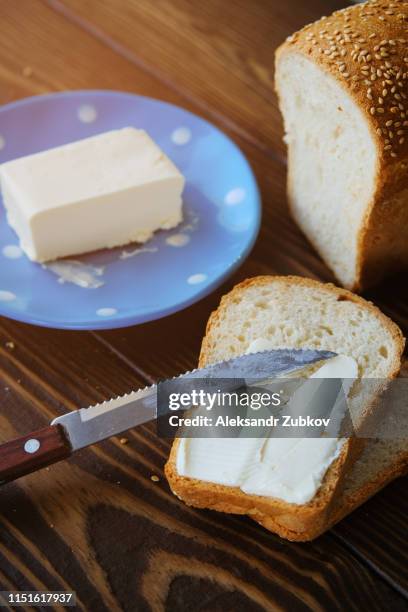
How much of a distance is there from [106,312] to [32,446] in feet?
1.45

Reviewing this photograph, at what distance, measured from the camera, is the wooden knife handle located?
1490 mm

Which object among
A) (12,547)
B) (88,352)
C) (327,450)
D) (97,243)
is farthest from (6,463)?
(97,243)

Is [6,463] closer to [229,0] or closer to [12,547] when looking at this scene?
[12,547]

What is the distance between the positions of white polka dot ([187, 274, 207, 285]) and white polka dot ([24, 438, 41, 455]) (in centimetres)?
63

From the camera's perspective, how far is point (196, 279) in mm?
1979

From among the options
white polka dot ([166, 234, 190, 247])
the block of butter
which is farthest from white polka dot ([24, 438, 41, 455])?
white polka dot ([166, 234, 190, 247])

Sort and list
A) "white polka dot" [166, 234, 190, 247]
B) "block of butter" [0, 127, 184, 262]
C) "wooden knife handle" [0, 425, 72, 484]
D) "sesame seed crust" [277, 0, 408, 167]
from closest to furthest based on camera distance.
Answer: "wooden knife handle" [0, 425, 72, 484], "sesame seed crust" [277, 0, 408, 167], "block of butter" [0, 127, 184, 262], "white polka dot" [166, 234, 190, 247]

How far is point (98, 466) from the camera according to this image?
5.45 feet

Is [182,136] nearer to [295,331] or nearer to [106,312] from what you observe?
[106,312]

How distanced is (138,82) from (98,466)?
1.46 metres

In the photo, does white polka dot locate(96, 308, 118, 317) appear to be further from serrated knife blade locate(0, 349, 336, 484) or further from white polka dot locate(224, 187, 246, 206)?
white polka dot locate(224, 187, 246, 206)

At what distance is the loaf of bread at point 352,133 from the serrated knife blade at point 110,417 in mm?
466

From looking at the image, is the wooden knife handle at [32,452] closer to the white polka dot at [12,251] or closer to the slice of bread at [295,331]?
the slice of bread at [295,331]

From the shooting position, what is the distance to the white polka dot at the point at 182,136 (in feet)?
7.61
